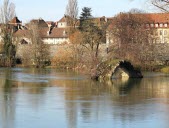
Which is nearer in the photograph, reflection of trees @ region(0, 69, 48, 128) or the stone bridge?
reflection of trees @ region(0, 69, 48, 128)

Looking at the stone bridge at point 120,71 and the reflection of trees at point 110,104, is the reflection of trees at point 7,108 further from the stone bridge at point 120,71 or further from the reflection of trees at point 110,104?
the stone bridge at point 120,71

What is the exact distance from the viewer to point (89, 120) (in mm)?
16766

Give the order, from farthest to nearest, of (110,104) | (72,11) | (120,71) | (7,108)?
(72,11) → (120,71) → (110,104) → (7,108)

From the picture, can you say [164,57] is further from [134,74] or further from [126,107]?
[126,107]

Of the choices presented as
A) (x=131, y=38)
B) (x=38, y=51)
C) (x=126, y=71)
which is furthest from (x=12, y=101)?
(x=38, y=51)

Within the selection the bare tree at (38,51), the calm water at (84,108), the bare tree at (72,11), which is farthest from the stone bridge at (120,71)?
the bare tree at (72,11)

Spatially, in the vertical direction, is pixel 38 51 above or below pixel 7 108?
above

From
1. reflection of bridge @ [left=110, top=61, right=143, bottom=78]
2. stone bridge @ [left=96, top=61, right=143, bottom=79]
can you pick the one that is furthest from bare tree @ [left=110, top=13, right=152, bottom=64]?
stone bridge @ [left=96, top=61, right=143, bottom=79]

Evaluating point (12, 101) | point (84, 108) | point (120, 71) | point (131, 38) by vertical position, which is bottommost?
point (84, 108)

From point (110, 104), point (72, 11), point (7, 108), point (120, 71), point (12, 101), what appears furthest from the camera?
point (72, 11)

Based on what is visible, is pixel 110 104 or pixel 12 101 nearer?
pixel 110 104

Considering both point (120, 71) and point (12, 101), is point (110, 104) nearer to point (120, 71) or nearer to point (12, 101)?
point (12, 101)

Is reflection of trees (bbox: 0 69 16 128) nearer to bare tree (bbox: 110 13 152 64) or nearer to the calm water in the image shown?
the calm water

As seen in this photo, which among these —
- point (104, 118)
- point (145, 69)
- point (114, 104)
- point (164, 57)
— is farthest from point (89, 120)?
point (164, 57)
